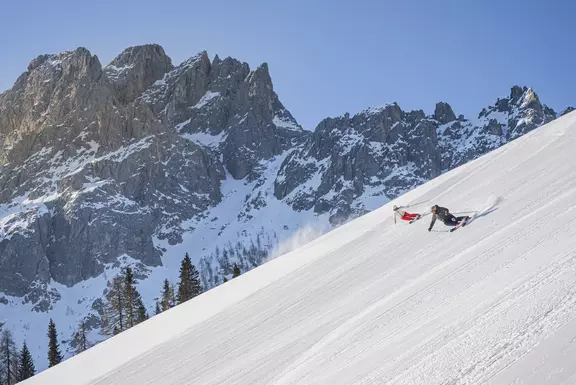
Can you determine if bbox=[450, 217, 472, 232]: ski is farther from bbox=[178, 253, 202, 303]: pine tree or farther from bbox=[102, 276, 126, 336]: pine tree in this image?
bbox=[102, 276, 126, 336]: pine tree

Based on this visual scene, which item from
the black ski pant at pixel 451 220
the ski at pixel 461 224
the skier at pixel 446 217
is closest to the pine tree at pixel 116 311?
the skier at pixel 446 217

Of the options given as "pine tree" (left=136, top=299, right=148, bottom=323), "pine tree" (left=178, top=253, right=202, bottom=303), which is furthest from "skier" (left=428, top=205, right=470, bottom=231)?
"pine tree" (left=136, top=299, right=148, bottom=323)

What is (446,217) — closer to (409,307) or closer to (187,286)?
(409,307)

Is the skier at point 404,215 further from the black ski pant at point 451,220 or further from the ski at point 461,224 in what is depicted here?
the ski at point 461,224

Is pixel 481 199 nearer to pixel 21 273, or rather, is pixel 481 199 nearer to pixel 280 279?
pixel 280 279

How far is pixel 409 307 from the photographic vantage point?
443 inches

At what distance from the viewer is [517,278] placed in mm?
10133

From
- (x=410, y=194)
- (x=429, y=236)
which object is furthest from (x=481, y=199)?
(x=410, y=194)

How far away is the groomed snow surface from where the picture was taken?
7.91 m

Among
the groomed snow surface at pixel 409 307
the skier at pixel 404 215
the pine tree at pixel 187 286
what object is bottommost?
the groomed snow surface at pixel 409 307

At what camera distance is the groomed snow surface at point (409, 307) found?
7914 mm

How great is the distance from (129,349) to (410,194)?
12121 millimetres

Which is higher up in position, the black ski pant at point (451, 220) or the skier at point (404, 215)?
the skier at point (404, 215)

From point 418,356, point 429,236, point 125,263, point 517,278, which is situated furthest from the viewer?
point 125,263
